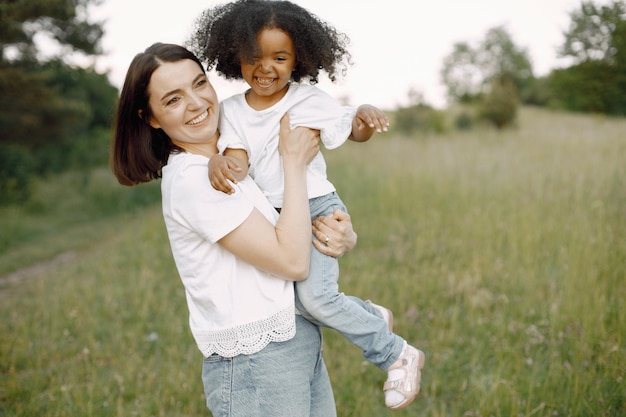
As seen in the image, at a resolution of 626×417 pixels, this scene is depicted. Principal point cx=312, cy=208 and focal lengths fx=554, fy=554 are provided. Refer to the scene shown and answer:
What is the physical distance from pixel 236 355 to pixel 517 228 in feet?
15.2

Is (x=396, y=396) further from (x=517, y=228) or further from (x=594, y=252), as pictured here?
(x=517, y=228)

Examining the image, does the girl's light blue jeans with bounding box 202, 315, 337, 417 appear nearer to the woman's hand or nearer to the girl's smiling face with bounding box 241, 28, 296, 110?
the woman's hand

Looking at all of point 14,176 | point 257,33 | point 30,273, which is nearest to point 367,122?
point 257,33

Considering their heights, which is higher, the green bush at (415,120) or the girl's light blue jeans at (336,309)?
the girl's light blue jeans at (336,309)

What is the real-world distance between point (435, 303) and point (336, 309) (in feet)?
9.72

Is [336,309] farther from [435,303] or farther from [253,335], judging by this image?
[435,303]

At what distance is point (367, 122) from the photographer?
224 cm

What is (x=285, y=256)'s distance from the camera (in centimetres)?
189

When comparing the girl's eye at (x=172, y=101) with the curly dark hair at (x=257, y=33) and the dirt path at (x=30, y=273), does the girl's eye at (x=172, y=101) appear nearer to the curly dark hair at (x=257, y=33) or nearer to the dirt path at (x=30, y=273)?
the curly dark hair at (x=257, y=33)

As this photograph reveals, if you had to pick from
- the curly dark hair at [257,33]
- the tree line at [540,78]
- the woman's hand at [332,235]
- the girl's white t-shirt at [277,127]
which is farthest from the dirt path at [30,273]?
the tree line at [540,78]

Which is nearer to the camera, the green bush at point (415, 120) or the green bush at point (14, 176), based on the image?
the green bush at point (14, 176)

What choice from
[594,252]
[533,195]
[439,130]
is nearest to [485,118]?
[439,130]

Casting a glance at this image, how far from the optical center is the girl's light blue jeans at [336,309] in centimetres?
205

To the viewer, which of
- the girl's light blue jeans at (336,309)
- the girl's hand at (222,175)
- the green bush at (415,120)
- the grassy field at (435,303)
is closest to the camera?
the girl's hand at (222,175)
